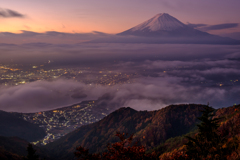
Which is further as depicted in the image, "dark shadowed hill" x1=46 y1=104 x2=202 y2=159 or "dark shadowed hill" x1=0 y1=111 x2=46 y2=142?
"dark shadowed hill" x1=0 y1=111 x2=46 y2=142

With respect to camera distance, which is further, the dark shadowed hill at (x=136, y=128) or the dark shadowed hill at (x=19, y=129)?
the dark shadowed hill at (x=19, y=129)

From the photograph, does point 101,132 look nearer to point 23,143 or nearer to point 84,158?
point 23,143

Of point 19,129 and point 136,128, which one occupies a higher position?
point 136,128

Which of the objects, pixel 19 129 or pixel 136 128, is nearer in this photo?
pixel 136 128

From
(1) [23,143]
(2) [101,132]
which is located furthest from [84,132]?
(1) [23,143]
